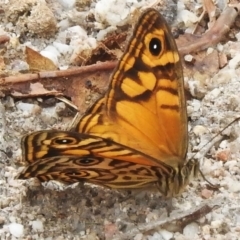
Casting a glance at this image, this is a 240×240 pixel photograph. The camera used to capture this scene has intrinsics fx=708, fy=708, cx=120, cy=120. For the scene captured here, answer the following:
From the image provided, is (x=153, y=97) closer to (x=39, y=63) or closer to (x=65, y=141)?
(x=65, y=141)

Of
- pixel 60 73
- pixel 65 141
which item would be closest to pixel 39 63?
pixel 60 73

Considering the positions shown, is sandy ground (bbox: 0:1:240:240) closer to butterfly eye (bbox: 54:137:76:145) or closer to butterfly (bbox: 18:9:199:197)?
butterfly (bbox: 18:9:199:197)

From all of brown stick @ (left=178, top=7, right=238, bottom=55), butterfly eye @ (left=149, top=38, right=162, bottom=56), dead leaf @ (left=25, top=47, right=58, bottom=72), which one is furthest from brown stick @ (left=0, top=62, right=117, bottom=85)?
butterfly eye @ (left=149, top=38, right=162, bottom=56)

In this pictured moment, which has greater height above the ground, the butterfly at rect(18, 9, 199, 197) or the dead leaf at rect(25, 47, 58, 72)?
the butterfly at rect(18, 9, 199, 197)

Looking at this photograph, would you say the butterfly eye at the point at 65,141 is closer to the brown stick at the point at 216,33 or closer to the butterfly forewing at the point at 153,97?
the butterfly forewing at the point at 153,97

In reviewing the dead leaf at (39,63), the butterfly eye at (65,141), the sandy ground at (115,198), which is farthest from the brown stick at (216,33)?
the butterfly eye at (65,141)

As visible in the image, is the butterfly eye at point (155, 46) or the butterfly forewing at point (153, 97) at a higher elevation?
the butterfly eye at point (155, 46)

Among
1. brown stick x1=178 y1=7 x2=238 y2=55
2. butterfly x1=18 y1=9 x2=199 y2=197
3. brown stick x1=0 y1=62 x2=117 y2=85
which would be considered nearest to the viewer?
butterfly x1=18 y1=9 x2=199 y2=197

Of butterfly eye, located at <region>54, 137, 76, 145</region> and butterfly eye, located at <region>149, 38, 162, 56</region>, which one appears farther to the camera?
butterfly eye, located at <region>149, 38, 162, 56</region>
